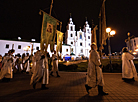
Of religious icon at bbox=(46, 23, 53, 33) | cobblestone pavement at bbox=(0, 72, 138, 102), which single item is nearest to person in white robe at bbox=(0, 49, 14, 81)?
cobblestone pavement at bbox=(0, 72, 138, 102)

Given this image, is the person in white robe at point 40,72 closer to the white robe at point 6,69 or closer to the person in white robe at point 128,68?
the white robe at point 6,69

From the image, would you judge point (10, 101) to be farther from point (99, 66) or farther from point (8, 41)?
point (8, 41)

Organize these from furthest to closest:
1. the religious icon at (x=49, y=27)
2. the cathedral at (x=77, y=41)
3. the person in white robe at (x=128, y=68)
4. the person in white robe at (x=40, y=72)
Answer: the cathedral at (x=77, y=41), the religious icon at (x=49, y=27), the person in white robe at (x=128, y=68), the person in white robe at (x=40, y=72)

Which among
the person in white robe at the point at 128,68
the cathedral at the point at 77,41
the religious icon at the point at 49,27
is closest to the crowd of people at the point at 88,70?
the person in white robe at the point at 128,68

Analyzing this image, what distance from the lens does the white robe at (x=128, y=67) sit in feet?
19.7

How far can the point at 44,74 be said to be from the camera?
468 cm

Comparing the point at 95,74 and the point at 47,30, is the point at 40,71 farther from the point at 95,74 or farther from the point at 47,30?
the point at 47,30

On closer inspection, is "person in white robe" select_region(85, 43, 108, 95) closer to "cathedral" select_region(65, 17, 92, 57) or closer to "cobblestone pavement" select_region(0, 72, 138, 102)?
"cobblestone pavement" select_region(0, 72, 138, 102)

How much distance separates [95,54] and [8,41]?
149 ft


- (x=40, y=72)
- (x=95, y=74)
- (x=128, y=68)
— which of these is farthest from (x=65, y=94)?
(x=128, y=68)

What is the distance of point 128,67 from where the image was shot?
6.15m

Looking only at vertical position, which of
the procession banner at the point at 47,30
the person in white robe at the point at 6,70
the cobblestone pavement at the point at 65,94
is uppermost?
the procession banner at the point at 47,30

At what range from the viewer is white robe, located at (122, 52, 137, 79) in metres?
6.02

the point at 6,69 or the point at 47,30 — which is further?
the point at 47,30
